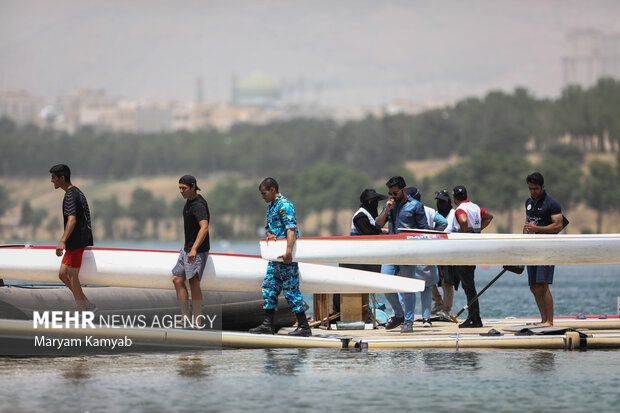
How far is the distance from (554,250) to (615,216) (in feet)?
460

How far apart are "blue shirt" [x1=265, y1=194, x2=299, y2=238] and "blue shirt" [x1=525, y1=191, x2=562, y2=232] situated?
3.39m

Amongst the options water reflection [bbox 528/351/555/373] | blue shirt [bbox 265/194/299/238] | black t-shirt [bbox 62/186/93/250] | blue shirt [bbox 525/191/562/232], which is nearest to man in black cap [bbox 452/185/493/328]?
blue shirt [bbox 525/191/562/232]

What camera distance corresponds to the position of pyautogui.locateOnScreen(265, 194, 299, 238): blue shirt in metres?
14.2

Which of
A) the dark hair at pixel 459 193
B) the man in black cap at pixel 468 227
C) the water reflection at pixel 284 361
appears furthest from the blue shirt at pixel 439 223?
the water reflection at pixel 284 361

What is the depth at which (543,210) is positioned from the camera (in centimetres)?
1530

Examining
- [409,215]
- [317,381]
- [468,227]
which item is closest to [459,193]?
[468,227]

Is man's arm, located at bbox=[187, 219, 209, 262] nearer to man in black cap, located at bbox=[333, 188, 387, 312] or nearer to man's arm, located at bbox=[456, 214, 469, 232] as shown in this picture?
man in black cap, located at bbox=[333, 188, 387, 312]

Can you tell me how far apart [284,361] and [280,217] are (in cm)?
186

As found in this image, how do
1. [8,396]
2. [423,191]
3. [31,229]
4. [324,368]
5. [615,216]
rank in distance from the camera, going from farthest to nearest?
[31,229]
[423,191]
[615,216]
[324,368]
[8,396]

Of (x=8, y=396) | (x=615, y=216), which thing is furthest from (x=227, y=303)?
(x=615, y=216)

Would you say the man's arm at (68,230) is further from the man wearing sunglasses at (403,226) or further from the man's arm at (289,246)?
the man wearing sunglasses at (403,226)

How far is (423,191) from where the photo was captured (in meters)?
161

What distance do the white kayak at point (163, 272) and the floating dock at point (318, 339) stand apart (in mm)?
704

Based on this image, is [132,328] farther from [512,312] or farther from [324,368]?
[512,312]
